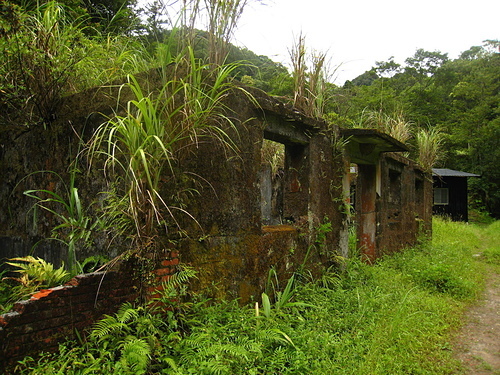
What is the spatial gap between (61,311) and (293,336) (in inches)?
69.2

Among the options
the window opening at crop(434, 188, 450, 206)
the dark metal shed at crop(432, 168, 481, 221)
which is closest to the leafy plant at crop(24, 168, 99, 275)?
the dark metal shed at crop(432, 168, 481, 221)

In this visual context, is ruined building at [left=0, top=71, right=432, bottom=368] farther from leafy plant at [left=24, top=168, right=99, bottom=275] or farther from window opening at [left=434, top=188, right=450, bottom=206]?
window opening at [left=434, top=188, right=450, bottom=206]

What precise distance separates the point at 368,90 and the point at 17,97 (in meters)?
19.6

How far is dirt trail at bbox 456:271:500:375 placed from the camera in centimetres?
345

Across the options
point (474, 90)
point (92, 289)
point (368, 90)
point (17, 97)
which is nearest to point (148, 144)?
point (92, 289)

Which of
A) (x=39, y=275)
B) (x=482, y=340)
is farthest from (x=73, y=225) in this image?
(x=482, y=340)

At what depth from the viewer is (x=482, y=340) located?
13.3 ft

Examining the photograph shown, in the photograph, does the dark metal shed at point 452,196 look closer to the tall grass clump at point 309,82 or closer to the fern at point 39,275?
the tall grass clump at point 309,82

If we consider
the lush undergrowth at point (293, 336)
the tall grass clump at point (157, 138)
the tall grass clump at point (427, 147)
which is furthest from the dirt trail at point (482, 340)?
the tall grass clump at point (427, 147)

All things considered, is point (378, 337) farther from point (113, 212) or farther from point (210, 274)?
point (113, 212)

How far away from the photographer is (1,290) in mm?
3250

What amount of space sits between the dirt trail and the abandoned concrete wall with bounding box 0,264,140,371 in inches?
116

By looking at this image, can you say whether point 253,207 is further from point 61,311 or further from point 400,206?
point 400,206

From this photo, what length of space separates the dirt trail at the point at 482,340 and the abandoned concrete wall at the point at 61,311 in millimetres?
2958
